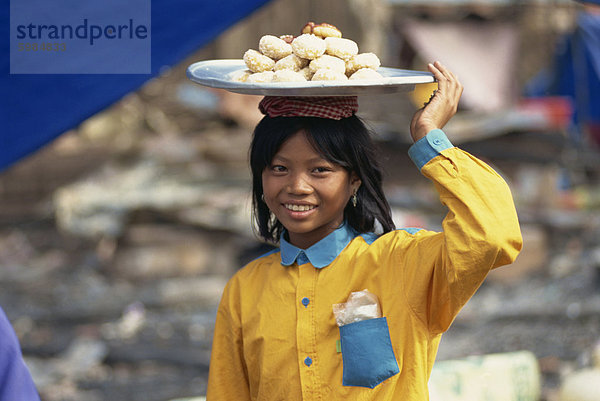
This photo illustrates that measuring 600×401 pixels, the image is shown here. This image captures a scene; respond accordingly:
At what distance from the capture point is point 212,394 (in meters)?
1.81

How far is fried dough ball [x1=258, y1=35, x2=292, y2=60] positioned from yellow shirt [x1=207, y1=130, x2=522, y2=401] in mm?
378

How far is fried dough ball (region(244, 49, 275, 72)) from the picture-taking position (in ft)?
5.29

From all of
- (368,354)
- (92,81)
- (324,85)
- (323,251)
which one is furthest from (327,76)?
(92,81)

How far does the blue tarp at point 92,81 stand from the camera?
236cm

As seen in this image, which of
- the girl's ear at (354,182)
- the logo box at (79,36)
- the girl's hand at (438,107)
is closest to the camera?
the girl's hand at (438,107)

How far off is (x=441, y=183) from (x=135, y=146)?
5.62 metres

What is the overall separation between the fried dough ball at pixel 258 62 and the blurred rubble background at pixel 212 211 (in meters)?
2.78

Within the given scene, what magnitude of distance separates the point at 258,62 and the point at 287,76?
13 centimetres

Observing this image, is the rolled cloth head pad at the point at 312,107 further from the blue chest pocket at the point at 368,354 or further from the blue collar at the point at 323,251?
the blue chest pocket at the point at 368,354

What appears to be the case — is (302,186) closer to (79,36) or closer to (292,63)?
(292,63)

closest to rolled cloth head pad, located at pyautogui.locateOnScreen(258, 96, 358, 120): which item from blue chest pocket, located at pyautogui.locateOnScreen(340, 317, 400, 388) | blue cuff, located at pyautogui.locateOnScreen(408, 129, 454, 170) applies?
blue cuff, located at pyautogui.locateOnScreen(408, 129, 454, 170)

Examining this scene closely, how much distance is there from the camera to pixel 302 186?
5.36ft

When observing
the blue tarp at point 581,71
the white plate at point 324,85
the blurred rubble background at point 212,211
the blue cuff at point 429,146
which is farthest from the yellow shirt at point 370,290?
the blue tarp at point 581,71

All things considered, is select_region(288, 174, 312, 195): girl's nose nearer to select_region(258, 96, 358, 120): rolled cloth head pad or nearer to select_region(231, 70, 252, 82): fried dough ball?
select_region(258, 96, 358, 120): rolled cloth head pad
